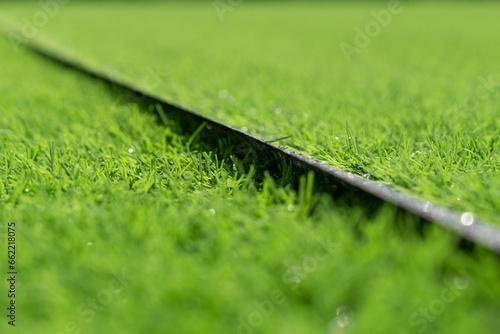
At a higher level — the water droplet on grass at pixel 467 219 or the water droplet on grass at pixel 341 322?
the water droplet on grass at pixel 467 219

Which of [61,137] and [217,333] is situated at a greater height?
[217,333]

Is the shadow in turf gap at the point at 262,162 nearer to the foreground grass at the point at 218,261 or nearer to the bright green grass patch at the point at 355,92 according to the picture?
the foreground grass at the point at 218,261

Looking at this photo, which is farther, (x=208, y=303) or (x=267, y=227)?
(x=267, y=227)

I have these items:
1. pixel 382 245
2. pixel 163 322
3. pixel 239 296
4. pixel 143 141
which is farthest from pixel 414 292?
pixel 143 141

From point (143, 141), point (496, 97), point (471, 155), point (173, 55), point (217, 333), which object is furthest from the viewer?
point (173, 55)

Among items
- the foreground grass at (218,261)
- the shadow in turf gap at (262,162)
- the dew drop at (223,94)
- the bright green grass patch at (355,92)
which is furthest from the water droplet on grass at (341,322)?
the dew drop at (223,94)

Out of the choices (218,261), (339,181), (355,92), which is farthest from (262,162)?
(355,92)

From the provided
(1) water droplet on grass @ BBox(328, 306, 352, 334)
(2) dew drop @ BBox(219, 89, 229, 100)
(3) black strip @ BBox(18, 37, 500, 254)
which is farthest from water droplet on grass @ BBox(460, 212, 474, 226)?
(2) dew drop @ BBox(219, 89, 229, 100)

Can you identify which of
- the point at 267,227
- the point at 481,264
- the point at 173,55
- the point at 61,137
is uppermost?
the point at 481,264

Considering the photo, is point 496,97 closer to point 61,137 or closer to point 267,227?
point 267,227
